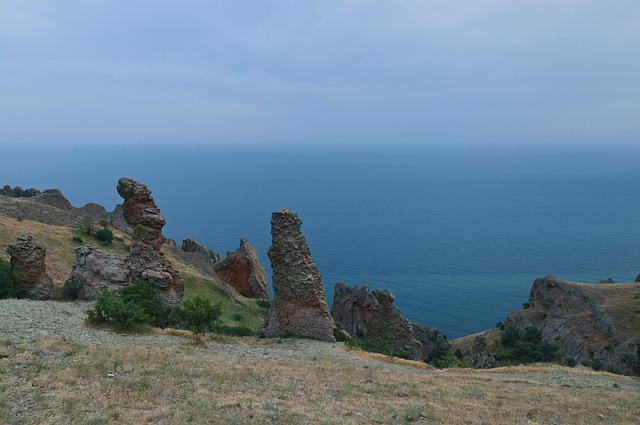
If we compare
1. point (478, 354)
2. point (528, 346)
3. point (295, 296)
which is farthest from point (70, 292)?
point (528, 346)

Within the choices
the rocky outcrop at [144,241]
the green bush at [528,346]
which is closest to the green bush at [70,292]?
the rocky outcrop at [144,241]

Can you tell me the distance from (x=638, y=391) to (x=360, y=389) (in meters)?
14.6

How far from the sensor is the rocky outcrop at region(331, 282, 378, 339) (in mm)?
57531

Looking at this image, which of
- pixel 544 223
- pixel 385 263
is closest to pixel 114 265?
pixel 385 263

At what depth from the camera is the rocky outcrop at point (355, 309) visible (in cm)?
5753

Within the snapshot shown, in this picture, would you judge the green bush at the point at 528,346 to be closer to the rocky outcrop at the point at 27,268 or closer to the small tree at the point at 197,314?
the small tree at the point at 197,314

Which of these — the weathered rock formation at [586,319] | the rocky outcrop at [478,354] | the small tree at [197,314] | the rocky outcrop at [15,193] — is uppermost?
the rocky outcrop at [15,193]

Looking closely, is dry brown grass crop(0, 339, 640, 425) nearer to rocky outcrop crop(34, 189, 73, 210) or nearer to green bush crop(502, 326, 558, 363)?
green bush crop(502, 326, 558, 363)

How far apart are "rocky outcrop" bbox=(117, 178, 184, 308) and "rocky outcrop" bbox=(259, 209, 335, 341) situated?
636cm

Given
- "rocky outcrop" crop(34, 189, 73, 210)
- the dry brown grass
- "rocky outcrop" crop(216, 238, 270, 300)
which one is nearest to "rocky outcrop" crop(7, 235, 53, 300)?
the dry brown grass

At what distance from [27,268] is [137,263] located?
6.46m

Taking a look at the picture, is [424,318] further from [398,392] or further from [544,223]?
[544,223]

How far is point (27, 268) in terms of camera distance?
98.9 feet

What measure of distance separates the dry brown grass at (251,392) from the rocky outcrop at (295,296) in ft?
23.5
